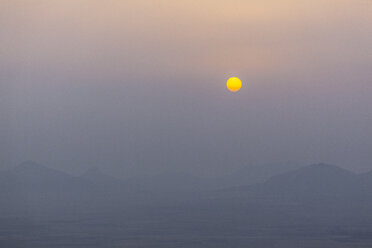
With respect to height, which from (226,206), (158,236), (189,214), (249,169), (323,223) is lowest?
(158,236)

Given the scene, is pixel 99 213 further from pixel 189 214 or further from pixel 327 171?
pixel 327 171

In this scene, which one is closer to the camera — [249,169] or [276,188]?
[276,188]

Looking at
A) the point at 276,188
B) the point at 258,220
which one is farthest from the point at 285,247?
the point at 276,188

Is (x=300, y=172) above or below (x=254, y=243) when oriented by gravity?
above

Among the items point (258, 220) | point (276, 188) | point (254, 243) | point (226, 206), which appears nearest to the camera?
point (254, 243)

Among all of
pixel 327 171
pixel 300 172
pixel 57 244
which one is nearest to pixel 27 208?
pixel 57 244

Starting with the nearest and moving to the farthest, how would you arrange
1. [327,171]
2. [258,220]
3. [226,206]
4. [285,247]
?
[285,247] → [258,220] → [226,206] → [327,171]

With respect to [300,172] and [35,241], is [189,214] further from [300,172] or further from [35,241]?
[300,172]
